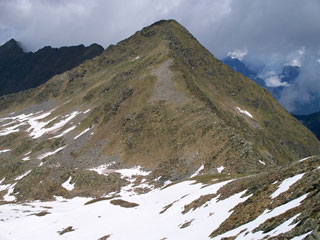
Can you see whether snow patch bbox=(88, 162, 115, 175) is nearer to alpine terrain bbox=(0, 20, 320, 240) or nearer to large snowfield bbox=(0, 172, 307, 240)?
alpine terrain bbox=(0, 20, 320, 240)

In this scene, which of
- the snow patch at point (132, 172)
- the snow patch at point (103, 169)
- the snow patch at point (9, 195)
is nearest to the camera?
the snow patch at point (132, 172)

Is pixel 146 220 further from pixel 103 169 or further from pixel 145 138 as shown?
pixel 145 138

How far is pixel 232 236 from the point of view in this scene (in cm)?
1906

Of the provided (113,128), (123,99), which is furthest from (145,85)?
(113,128)

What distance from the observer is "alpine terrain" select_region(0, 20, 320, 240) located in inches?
907

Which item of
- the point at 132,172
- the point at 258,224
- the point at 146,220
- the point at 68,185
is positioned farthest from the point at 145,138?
the point at 258,224

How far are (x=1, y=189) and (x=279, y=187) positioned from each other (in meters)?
109

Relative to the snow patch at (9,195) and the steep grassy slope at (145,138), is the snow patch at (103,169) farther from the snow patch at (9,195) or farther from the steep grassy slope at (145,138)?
the snow patch at (9,195)

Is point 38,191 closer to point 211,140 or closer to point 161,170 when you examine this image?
point 161,170

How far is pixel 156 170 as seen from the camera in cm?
9438

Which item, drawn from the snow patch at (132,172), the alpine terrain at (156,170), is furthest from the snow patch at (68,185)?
the snow patch at (132,172)

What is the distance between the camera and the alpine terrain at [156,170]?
75.6ft

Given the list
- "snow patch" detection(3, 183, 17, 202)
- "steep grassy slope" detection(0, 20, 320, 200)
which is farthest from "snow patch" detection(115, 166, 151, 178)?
"snow patch" detection(3, 183, 17, 202)

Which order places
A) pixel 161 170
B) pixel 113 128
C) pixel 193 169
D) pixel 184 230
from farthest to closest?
1. pixel 113 128
2. pixel 161 170
3. pixel 193 169
4. pixel 184 230
